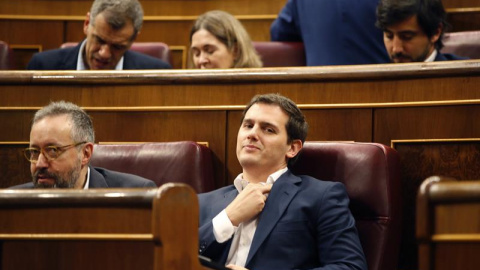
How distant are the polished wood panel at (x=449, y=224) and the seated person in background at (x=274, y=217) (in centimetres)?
27

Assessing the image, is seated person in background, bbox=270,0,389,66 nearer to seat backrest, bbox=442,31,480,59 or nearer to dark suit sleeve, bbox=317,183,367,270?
seat backrest, bbox=442,31,480,59

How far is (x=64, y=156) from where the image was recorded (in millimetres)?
969

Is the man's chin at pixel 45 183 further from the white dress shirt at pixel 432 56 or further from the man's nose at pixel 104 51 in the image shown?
the white dress shirt at pixel 432 56

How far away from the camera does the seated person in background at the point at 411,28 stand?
3.93 feet

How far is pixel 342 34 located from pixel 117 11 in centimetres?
37

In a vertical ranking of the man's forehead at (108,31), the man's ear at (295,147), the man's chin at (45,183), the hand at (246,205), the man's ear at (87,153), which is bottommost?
the hand at (246,205)

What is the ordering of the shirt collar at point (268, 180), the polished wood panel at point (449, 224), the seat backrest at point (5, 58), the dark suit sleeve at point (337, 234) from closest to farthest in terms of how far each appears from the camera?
the polished wood panel at point (449, 224), the dark suit sleeve at point (337, 234), the shirt collar at point (268, 180), the seat backrest at point (5, 58)

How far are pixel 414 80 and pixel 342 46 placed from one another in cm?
31

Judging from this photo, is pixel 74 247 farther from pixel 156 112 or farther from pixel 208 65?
pixel 208 65

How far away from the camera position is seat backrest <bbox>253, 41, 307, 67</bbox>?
1.41 m

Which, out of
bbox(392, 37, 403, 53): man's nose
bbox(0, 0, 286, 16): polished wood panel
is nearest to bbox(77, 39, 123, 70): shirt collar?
bbox(0, 0, 286, 16): polished wood panel

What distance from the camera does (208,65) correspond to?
133 centimetres

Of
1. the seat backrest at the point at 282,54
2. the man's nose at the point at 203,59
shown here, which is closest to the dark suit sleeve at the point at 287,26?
the seat backrest at the point at 282,54

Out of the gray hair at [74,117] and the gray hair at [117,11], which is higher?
the gray hair at [117,11]
